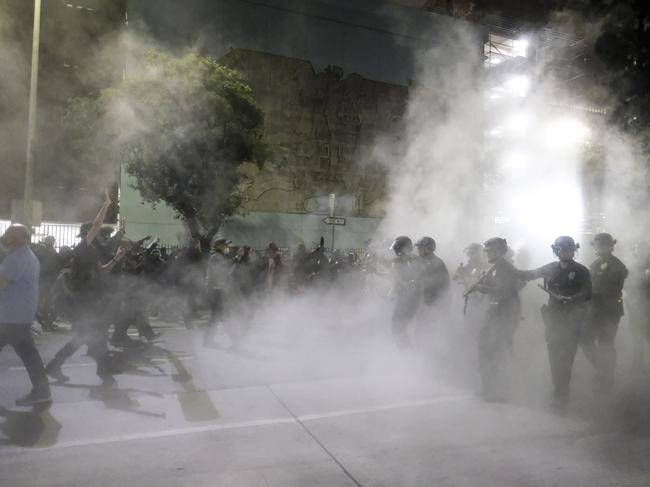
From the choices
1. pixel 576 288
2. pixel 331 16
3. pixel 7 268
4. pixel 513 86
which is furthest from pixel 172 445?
pixel 331 16

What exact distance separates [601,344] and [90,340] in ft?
15.3

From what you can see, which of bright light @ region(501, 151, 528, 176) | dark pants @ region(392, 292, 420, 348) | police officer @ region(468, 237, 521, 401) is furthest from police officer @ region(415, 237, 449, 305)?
bright light @ region(501, 151, 528, 176)

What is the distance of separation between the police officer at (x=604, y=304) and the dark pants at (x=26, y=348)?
4.55 meters

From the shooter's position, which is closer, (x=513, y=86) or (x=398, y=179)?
(x=513, y=86)

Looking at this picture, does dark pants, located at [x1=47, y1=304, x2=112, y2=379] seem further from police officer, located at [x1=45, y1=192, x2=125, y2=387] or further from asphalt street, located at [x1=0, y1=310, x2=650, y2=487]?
asphalt street, located at [x1=0, y1=310, x2=650, y2=487]

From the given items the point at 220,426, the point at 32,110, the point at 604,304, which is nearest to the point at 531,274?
the point at 604,304

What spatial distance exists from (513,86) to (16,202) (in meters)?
8.85

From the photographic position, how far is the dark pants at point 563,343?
12.9 feet

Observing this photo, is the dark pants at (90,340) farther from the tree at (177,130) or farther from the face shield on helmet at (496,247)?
the tree at (177,130)

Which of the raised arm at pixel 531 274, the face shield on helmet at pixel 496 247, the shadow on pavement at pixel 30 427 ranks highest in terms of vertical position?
the face shield on helmet at pixel 496 247

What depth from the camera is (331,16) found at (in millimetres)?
19047

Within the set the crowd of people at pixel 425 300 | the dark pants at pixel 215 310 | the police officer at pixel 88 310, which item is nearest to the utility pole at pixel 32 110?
the crowd of people at pixel 425 300

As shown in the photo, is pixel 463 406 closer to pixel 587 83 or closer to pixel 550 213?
pixel 587 83

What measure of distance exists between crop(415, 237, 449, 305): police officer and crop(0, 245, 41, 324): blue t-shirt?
3.61 m
